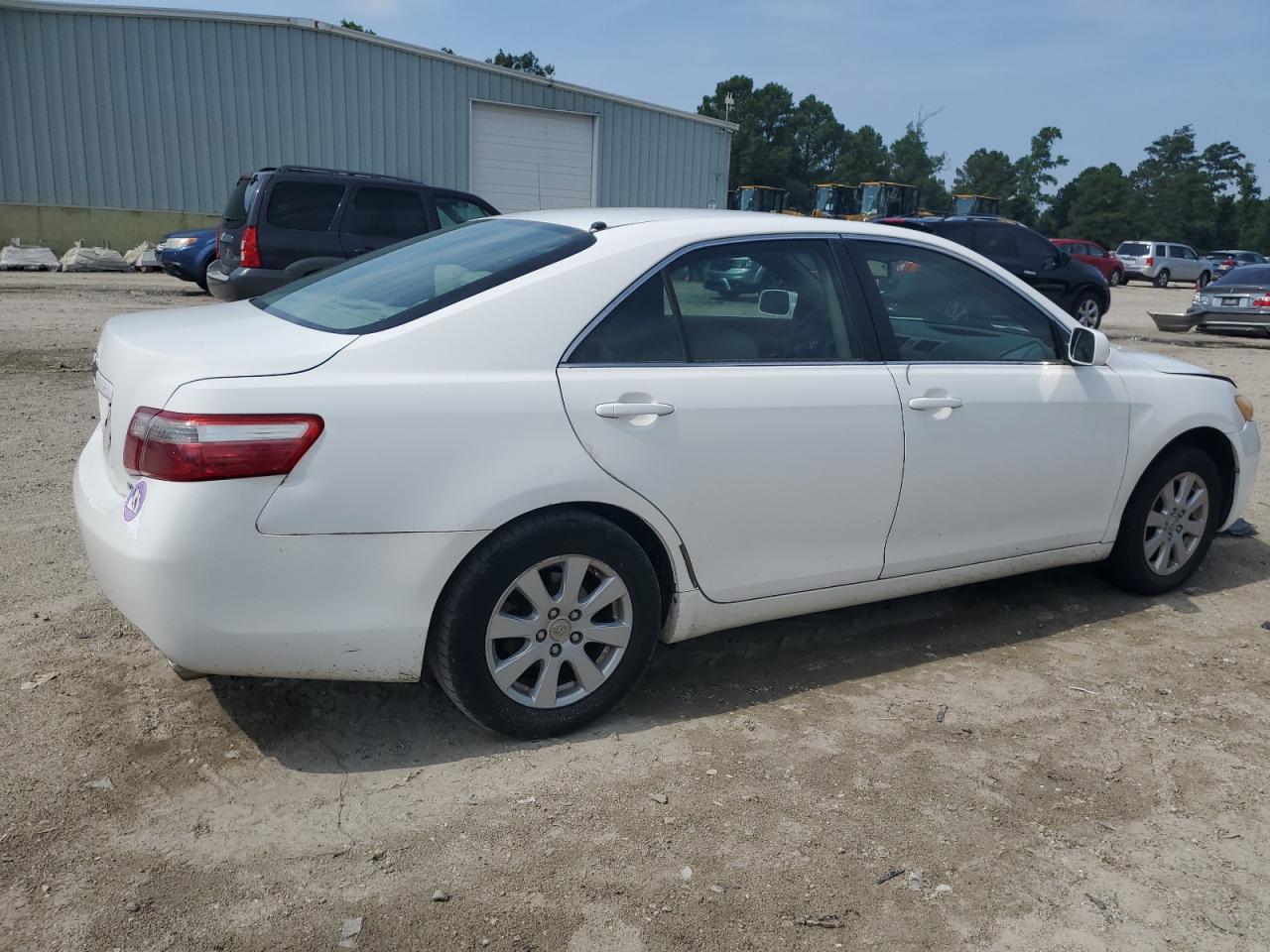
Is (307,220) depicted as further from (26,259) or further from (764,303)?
(26,259)

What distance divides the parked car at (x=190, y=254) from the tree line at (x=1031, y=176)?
55807 millimetres

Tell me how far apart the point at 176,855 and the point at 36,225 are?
23.2 m

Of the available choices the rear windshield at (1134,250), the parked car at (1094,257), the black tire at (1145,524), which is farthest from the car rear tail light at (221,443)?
the rear windshield at (1134,250)

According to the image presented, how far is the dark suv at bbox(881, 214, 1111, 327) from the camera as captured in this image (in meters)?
15.4

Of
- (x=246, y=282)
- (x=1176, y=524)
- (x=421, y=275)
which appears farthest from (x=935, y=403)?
(x=246, y=282)

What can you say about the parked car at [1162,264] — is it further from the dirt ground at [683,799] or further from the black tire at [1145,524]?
the dirt ground at [683,799]

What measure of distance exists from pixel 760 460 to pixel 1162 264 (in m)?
40.6

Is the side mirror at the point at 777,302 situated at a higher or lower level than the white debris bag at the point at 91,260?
higher

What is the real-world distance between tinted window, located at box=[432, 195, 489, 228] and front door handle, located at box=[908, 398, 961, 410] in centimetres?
1003

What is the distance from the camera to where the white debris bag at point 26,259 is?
2017 cm

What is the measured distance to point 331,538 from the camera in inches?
110

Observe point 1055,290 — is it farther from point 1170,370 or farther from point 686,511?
point 686,511

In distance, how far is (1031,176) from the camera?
96188 millimetres

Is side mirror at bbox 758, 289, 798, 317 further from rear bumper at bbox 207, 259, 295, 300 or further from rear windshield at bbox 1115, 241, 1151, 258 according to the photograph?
rear windshield at bbox 1115, 241, 1151, 258
